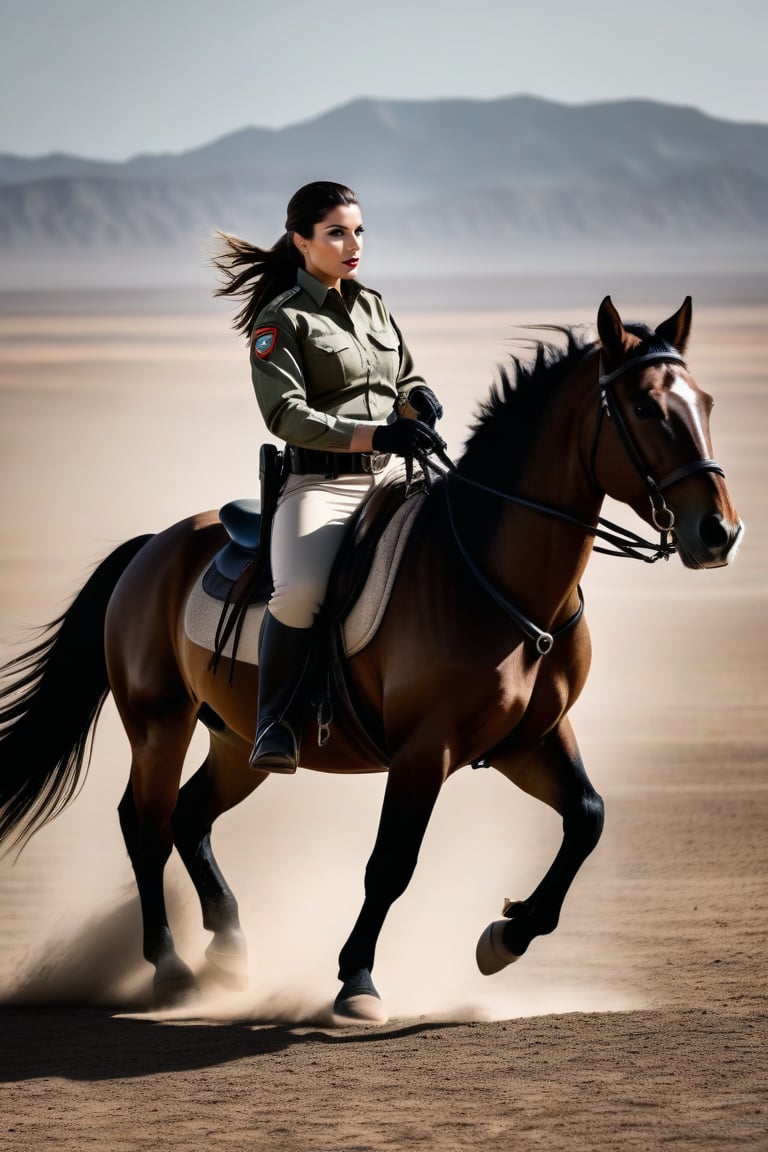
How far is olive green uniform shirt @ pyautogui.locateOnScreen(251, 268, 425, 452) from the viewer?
5.71 metres

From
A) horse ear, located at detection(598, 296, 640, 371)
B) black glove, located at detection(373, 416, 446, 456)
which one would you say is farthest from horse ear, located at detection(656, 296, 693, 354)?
black glove, located at detection(373, 416, 446, 456)

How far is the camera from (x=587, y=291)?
341ft

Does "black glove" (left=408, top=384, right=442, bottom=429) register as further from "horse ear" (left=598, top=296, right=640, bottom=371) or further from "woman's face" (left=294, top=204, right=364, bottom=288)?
"horse ear" (left=598, top=296, right=640, bottom=371)

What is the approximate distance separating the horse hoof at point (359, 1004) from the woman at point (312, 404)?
761 millimetres

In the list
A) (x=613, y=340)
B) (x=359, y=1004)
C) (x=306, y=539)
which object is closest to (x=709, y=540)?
(x=613, y=340)

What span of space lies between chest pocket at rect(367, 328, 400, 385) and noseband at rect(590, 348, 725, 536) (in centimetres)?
96

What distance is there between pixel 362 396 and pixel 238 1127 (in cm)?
245

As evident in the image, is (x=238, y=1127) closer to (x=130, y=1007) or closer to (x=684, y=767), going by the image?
(x=130, y=1007)

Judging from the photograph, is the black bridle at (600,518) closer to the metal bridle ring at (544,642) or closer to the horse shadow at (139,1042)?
the metal bridle ring at (544,642)

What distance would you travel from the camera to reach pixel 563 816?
232 inches

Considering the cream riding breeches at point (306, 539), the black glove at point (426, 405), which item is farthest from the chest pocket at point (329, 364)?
the cream riding breeches at point (306, 539)

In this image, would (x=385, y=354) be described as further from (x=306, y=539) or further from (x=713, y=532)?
(x=713, y=532)

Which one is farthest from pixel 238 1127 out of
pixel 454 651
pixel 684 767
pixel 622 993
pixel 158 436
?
pixel 158 436

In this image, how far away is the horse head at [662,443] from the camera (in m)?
5.03
